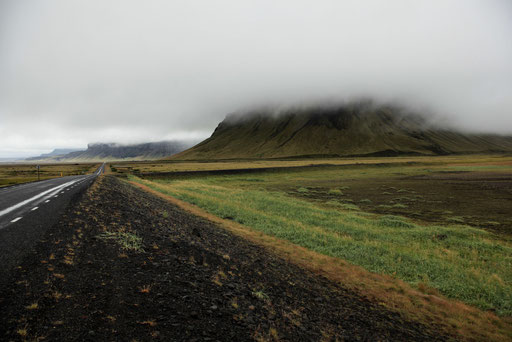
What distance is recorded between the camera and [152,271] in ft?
25.9

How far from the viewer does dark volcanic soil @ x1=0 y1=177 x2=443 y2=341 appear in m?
5.11

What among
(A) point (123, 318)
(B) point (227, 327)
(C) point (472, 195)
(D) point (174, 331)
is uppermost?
(A) point (123, 318)

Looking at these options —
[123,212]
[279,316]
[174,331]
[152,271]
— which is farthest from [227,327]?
[123,212]

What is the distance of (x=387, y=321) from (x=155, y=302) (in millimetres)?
7098

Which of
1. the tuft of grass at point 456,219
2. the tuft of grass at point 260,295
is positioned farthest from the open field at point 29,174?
the tuft of grass at point 456,219

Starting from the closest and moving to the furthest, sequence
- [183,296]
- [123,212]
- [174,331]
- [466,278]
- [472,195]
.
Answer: [174,331] < [183,296] < [466,278] < [123,212] < [472,195]

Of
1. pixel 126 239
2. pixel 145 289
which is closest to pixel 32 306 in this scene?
pixel 145 289

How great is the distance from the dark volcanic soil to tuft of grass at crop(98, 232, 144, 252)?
251 mm

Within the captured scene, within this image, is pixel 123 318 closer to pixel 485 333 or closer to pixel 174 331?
pixel 174 331

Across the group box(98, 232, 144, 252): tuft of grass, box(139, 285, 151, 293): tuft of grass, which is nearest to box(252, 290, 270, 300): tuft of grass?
box(139, 285, 151, 293): tuft of grass

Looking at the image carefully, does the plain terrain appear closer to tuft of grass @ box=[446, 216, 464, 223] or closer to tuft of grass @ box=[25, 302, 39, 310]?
tuft of grass @ box=[446, 216, 464, 223]

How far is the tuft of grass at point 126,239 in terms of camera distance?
30.9 ft

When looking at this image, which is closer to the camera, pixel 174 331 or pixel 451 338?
pixel 174 331

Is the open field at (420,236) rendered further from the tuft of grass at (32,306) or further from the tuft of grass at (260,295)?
the tuft of grass at (32,306)
